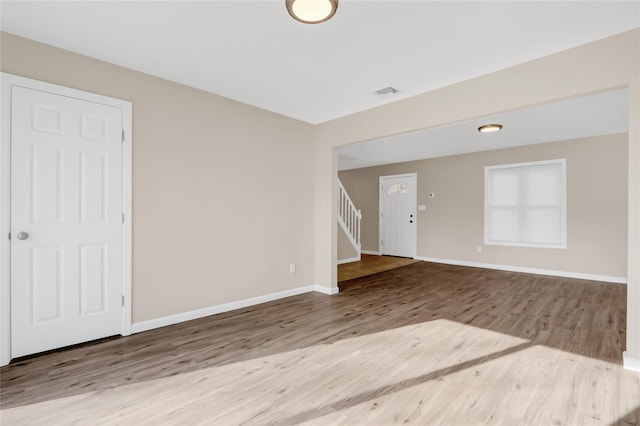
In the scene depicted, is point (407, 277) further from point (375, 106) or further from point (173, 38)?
point (173, 38)

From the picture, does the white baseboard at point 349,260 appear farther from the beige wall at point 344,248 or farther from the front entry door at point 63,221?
the front entry door at point 63,221

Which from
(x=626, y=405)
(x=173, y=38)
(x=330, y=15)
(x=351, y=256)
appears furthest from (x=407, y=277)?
(x=173, y=38)

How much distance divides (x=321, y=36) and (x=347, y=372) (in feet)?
8.65

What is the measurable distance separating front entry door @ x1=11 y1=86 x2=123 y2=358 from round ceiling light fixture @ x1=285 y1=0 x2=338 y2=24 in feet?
6.65

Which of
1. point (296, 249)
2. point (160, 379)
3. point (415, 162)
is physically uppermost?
point (415, 162)

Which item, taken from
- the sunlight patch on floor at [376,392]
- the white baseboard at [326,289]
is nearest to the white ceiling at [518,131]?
the sunlight patch on floor at [376,392]

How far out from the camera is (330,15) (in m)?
2.12

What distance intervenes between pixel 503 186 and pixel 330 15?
19.4ft

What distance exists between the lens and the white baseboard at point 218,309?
10.2ft

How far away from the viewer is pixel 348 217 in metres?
7.34

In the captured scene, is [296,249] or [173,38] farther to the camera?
[296,249]

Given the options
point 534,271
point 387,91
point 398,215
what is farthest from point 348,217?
point 387,91

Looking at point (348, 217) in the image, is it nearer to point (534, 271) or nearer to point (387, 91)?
point (534, 271)

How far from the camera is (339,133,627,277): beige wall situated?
5285mm
